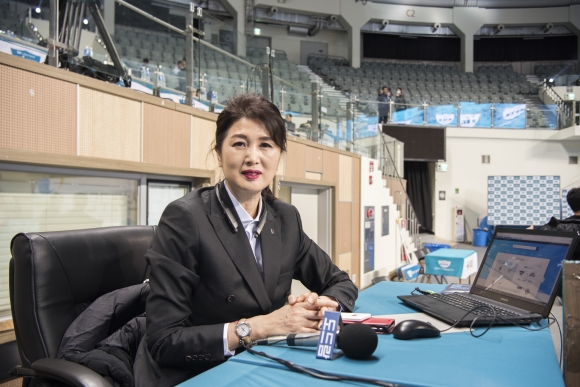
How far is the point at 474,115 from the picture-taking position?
12062 millimetres

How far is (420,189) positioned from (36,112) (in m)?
12.2

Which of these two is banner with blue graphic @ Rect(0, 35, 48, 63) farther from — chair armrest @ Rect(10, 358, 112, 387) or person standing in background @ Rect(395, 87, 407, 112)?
person standing in background @ Rect(395, 87, 407, 112)

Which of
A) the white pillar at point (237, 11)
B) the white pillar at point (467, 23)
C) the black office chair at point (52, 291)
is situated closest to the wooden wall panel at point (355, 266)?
the black office chair at point (52, 291)

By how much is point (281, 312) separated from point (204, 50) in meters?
2.96

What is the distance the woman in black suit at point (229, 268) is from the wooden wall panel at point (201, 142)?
1.84m

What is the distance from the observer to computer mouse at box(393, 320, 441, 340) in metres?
1.11

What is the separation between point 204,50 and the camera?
359cm

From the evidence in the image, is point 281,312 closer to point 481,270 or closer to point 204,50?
point 481,270

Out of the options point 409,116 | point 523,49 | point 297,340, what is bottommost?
point 297,340

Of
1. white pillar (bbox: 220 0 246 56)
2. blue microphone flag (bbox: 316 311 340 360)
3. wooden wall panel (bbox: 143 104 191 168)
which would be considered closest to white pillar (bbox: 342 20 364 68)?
white pillar (bbox: 220 0 246 56)

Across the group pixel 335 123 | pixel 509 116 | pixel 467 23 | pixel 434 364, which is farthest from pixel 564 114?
pixel 434 364

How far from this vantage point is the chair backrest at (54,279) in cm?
116

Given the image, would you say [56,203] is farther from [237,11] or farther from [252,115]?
[237,11]

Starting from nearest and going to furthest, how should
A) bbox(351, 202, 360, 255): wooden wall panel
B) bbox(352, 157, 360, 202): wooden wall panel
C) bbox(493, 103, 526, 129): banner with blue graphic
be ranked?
1. bbox(351, 202, 360, 255): wooden wall panel
2. bbox(352, 157, 360, 202): wooden wall panel
3. bbox(493, 103, 526, 129): banner with blue graphic
